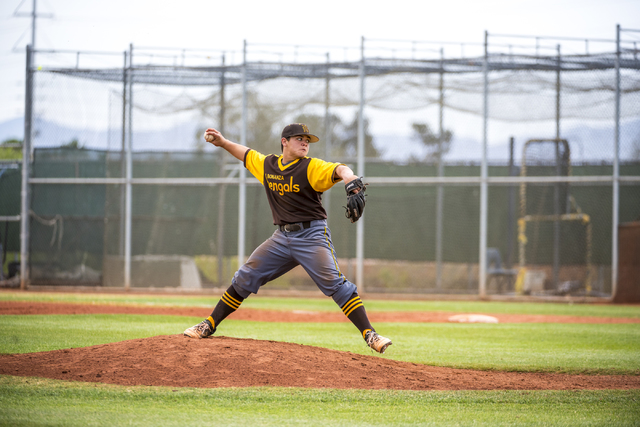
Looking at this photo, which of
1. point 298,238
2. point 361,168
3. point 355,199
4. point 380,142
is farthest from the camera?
point 380,142

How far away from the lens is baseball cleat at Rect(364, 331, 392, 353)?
198 inches

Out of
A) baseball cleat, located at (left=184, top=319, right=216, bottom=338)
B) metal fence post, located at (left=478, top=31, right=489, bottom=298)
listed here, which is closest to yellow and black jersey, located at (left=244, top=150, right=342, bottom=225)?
baseball cleat, located at (left=184, top=319, right=216, bottom=338)

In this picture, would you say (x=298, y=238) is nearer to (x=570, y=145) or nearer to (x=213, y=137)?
(x=213, y=137)

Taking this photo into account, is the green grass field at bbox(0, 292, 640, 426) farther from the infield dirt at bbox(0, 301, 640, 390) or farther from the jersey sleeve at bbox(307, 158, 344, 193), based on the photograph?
the jersey sleeve at bbox(307, 158, 344, 193)

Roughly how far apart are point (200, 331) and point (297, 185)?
1571 mm

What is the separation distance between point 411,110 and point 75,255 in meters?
8.90

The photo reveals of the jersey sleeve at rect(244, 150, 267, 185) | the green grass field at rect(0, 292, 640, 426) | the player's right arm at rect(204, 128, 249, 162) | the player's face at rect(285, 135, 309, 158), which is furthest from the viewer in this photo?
the player's right arm at rect(204, 128, 249, 162)

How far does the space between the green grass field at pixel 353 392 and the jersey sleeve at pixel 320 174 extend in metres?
1.78

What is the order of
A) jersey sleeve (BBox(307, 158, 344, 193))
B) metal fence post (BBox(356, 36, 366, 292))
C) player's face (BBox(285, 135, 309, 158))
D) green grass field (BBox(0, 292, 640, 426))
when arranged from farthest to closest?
metal fence post (BBox(356, 36, 366, 292)) → player's face (BBox(285, 135, 309, 158)) → jersey sleeve (BBox(307, 158, 344, 193)) → green grass field (BBox(0, 292, 640, 426))

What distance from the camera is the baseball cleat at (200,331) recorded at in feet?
17.7

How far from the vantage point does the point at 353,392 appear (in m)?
4.32

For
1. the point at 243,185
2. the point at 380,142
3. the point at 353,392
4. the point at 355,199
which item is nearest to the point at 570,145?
the point at 380,142

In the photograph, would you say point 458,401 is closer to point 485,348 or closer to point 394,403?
point 394,403

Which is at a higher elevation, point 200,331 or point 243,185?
point 243,185
